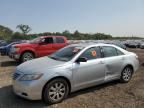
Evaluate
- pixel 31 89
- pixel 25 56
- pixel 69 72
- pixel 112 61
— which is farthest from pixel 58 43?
pixel 31 89

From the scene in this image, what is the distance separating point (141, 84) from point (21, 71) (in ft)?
14.1

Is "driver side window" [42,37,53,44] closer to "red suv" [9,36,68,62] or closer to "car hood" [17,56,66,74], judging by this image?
"red suv" [9,36,68,62]

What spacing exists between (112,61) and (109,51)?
1.23 feet

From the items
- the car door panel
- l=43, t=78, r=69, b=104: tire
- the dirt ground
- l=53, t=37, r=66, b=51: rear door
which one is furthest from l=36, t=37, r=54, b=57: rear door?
l=43, t=78, r=69, b=104: tire

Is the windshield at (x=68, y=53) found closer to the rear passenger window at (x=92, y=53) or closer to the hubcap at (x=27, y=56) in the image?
the rear passenger window at (x=92, y=53)

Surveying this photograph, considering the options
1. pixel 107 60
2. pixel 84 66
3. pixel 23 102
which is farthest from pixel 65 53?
pixel 23 102

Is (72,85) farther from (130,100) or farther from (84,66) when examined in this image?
(130,100)

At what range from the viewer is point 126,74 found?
25.8 ft

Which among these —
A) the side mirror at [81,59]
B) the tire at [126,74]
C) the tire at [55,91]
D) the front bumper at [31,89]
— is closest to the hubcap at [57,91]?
the tire at [55,91]

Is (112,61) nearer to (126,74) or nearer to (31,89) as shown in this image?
(126,74)

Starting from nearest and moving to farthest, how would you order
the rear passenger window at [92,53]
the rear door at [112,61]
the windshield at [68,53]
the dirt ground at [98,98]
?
the dirt ground at [98,98] < the windshield at [68,53] < the rear passenger window at [92,53] < the rear door at [112,61]

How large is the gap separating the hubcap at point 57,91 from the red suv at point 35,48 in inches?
290

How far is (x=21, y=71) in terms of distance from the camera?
19.0 ft

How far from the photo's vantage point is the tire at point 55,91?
18.3ft
